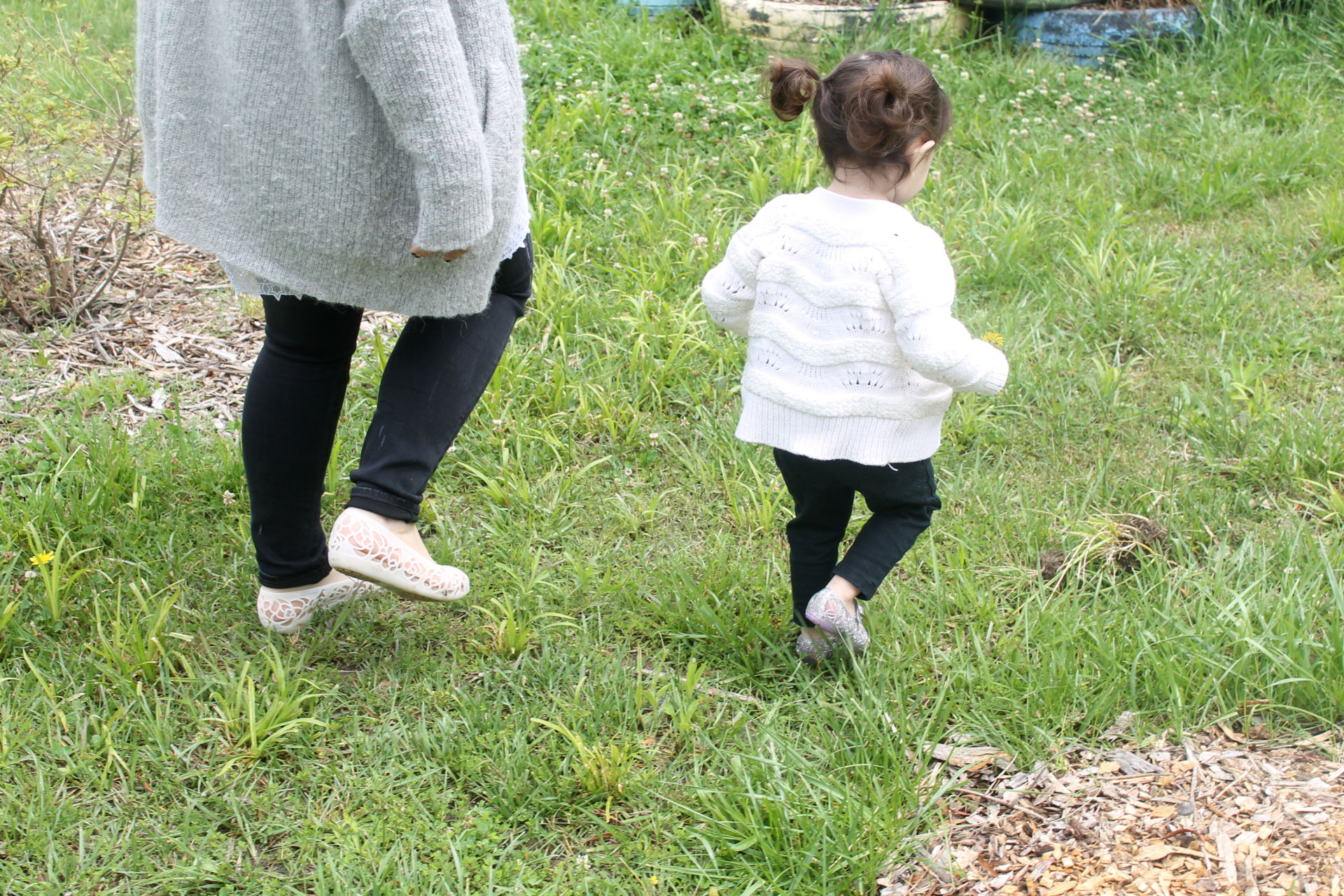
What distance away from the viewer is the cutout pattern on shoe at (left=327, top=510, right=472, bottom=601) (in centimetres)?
186

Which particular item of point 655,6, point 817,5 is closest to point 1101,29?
point 817,5

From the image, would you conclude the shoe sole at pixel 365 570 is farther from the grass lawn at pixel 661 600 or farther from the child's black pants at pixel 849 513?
the child's black pants at pixel 849 513

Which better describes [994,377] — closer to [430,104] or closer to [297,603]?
[430,104]

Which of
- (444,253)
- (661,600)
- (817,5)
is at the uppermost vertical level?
(444,253)

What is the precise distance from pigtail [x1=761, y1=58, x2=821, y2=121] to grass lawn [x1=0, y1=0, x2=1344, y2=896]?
40.6 inches

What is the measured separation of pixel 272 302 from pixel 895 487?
1.15m

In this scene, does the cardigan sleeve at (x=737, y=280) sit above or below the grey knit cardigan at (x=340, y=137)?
below

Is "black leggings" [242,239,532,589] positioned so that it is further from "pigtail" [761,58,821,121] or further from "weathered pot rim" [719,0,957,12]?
"weathered pot rim" [719,0,957,12]

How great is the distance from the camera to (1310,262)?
3.82 meters

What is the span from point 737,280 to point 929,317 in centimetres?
38

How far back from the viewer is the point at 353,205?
1.69 metres

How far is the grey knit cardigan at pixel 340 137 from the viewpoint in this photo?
61.9 inches

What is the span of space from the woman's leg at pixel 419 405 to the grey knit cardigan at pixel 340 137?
6.0 inches

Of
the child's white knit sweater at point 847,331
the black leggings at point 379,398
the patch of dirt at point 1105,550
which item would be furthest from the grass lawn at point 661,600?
the child's white knit sweater at point 847,331
